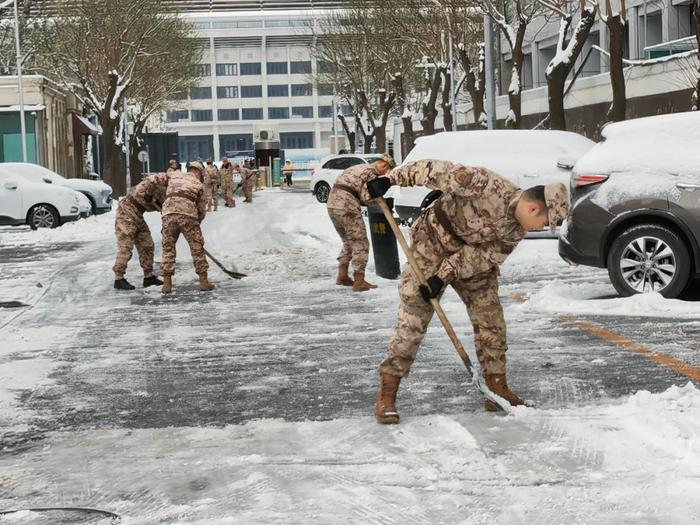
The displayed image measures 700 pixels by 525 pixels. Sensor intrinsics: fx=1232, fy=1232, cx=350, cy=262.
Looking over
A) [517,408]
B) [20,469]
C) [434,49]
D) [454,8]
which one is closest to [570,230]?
[517,408]

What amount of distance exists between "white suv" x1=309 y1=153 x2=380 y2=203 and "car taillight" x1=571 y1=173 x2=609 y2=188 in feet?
91.9

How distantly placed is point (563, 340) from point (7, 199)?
1988 cm

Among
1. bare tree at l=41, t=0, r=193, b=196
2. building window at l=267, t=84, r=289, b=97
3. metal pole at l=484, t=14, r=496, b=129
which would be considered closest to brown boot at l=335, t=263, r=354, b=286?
metal pole at l=484, t=14, r=496, b=129

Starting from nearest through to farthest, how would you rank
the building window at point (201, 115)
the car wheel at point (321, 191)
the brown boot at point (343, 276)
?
the brown boot at point (343, 276), the car wheel at point (321, 191), the building window at point (201, 115)

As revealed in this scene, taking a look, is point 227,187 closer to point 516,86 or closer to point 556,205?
point 516,86

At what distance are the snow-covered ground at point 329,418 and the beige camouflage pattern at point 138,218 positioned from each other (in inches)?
66.8

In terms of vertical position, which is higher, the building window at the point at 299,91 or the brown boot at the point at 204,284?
the building window at the point at 299,91

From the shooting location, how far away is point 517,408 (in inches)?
246

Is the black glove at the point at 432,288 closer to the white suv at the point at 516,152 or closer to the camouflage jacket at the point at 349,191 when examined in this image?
the camouflage jacket at the point at 349,191

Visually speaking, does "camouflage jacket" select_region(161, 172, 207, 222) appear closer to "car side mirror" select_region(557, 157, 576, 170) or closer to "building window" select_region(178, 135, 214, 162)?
"car side mirror" select_region(557, 157, 576, 170)

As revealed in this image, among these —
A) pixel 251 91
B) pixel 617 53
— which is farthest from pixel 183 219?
pixel 251 91

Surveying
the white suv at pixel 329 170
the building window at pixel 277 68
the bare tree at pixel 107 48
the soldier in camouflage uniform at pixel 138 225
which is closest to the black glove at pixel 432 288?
the soldier in camouflage uniform at pixel 138 225

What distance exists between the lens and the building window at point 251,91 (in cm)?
13138

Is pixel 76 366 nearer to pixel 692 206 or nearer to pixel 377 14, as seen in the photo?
pixel 692 206
